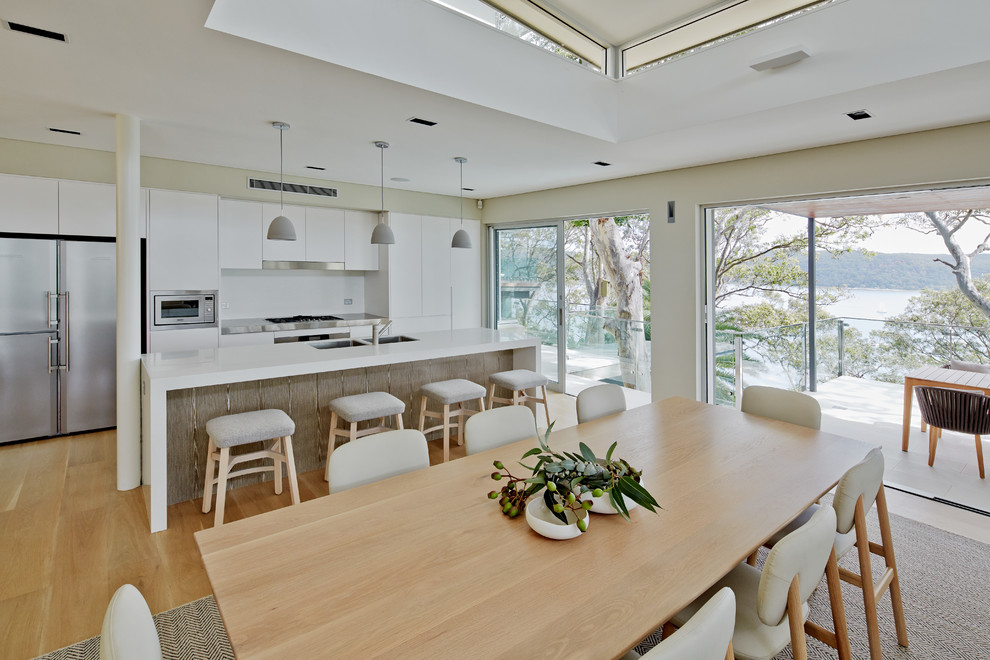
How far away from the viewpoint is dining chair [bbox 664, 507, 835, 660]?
1.33 m

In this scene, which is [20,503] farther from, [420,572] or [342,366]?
[420,572]

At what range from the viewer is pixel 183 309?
4613mm

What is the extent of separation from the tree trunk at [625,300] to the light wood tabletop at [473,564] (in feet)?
10.8

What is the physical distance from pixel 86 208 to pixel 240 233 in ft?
3.90

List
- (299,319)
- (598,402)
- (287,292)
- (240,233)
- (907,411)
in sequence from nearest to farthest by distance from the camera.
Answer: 1. (598,402)
2. (907,411)
3. (240,233)
4. (299,319)
5. (287,292)

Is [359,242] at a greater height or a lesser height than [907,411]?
greater

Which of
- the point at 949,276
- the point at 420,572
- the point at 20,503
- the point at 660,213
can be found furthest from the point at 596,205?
the point at 20,503

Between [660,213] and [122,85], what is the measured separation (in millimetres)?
4207

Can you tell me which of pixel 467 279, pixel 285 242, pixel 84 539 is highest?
pixel 285 242

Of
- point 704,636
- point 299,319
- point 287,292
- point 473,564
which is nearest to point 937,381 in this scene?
point 704,636

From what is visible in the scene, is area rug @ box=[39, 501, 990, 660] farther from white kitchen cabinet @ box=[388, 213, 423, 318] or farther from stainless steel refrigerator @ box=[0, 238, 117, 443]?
white kitchen cabinet @ box=[388, 213, 423, 318]

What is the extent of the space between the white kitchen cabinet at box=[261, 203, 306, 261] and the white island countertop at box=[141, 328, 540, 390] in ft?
5.80

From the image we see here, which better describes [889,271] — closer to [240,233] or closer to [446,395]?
[446,395]

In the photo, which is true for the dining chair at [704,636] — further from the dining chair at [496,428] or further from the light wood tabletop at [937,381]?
the light wood tabletop at [937,381]
